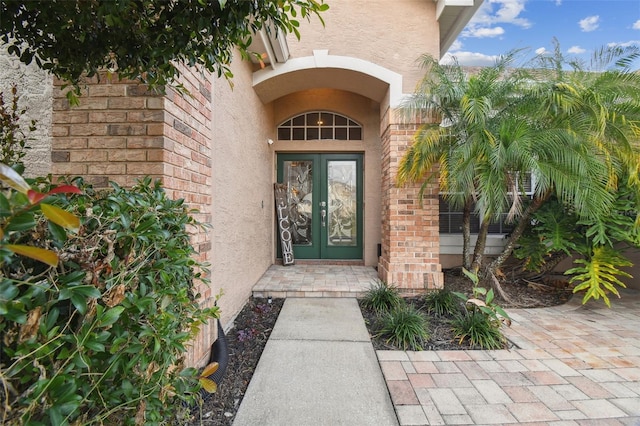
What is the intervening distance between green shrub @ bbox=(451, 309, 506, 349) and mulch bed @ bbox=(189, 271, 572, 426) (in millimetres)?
99

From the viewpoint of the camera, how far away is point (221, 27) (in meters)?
1.28

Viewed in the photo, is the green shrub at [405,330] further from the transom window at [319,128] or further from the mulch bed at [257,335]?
the transom window at [319,128]

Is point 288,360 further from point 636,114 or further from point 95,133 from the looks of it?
point 636,114

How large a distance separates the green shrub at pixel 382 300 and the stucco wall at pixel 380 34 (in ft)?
9.62

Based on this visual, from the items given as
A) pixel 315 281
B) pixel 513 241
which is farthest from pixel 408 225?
pixel 315 281

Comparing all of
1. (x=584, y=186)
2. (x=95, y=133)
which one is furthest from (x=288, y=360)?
(x=584, y=186)

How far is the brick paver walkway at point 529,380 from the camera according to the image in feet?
5.94

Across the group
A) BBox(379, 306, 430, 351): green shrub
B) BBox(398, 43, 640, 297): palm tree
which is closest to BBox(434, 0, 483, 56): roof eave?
BBox(398, 43, 640, 297): palm tree

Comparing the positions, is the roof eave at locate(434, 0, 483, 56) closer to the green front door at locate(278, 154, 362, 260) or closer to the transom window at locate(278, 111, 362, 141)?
the transom window at locate(278, 111, 362, 141)

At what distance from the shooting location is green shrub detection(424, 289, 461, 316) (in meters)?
3.35

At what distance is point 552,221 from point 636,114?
1.47 metres

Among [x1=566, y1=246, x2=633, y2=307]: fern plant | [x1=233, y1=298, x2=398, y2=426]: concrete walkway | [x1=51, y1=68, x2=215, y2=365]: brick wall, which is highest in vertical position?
[x1=51, y1=68, x2=215, y2=365]: brick wall

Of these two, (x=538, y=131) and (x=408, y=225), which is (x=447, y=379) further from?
(x=538, y=131)

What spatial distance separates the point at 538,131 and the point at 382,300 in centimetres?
264
